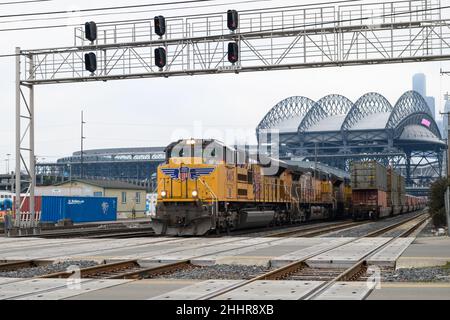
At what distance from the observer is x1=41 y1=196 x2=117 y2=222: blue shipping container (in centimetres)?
4425

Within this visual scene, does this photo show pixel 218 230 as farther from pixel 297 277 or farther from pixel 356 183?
pixel 356 183

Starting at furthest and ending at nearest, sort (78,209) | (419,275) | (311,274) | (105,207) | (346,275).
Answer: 1. (105,207)
2. (78,209)
3. (311,274)
4. (419,275)
5. (346,275)

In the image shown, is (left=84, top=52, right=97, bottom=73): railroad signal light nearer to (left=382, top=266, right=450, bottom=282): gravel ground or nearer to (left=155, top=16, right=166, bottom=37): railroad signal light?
(left=155, top=16, right=166, bottom=37): railroad signal light

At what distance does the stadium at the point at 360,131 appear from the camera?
143 metres

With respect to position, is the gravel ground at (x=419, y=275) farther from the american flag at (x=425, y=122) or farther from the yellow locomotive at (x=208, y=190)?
the american flag at (x=425, y=122)

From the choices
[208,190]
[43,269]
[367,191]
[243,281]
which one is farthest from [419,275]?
[367,191]

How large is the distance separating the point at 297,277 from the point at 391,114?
139024mm

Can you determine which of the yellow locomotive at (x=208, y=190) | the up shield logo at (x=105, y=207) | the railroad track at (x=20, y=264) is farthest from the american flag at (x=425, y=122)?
the railroad track at (x=20, y=264)

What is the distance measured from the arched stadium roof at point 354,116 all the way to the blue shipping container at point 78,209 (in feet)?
309

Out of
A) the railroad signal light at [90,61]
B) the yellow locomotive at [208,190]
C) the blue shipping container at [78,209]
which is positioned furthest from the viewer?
the blue shipping container at [78,209]

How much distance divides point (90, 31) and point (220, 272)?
16160 millimetres

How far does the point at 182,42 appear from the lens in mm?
26844

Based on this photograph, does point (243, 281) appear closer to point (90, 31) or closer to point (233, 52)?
point (233, 52)

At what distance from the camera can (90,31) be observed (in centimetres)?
2594
